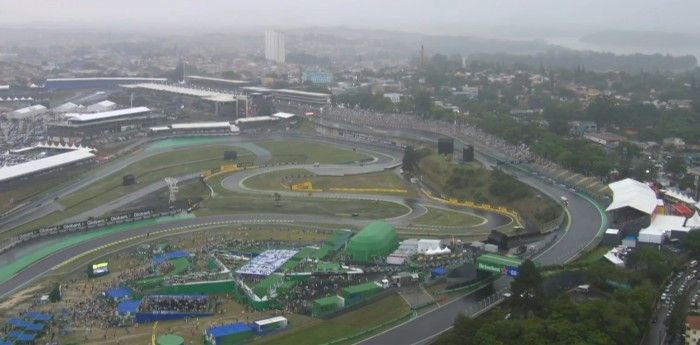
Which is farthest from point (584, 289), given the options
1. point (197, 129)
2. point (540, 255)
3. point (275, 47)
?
point (275, 47)

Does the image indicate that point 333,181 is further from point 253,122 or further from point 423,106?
point 423,106

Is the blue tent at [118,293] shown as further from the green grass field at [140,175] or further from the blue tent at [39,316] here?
the green grass field at [140,175]

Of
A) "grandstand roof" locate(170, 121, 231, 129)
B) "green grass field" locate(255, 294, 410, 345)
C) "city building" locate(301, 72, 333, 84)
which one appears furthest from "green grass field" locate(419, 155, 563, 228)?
"city building" locate(301, 72, 333, 84)

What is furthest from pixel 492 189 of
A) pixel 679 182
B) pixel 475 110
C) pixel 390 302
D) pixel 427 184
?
pixel 475 110

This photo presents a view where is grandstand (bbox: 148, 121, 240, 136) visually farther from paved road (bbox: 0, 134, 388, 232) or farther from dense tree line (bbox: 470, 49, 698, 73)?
dense tree line (bbox: 470, 49, 698, 73)

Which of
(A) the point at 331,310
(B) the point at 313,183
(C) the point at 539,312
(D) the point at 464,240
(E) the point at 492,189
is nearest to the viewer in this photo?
(C) the point at 539,312

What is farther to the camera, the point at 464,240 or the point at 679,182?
the point at 679,182

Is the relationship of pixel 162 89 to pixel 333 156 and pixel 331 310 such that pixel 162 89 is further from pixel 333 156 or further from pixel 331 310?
pixel 331 310
